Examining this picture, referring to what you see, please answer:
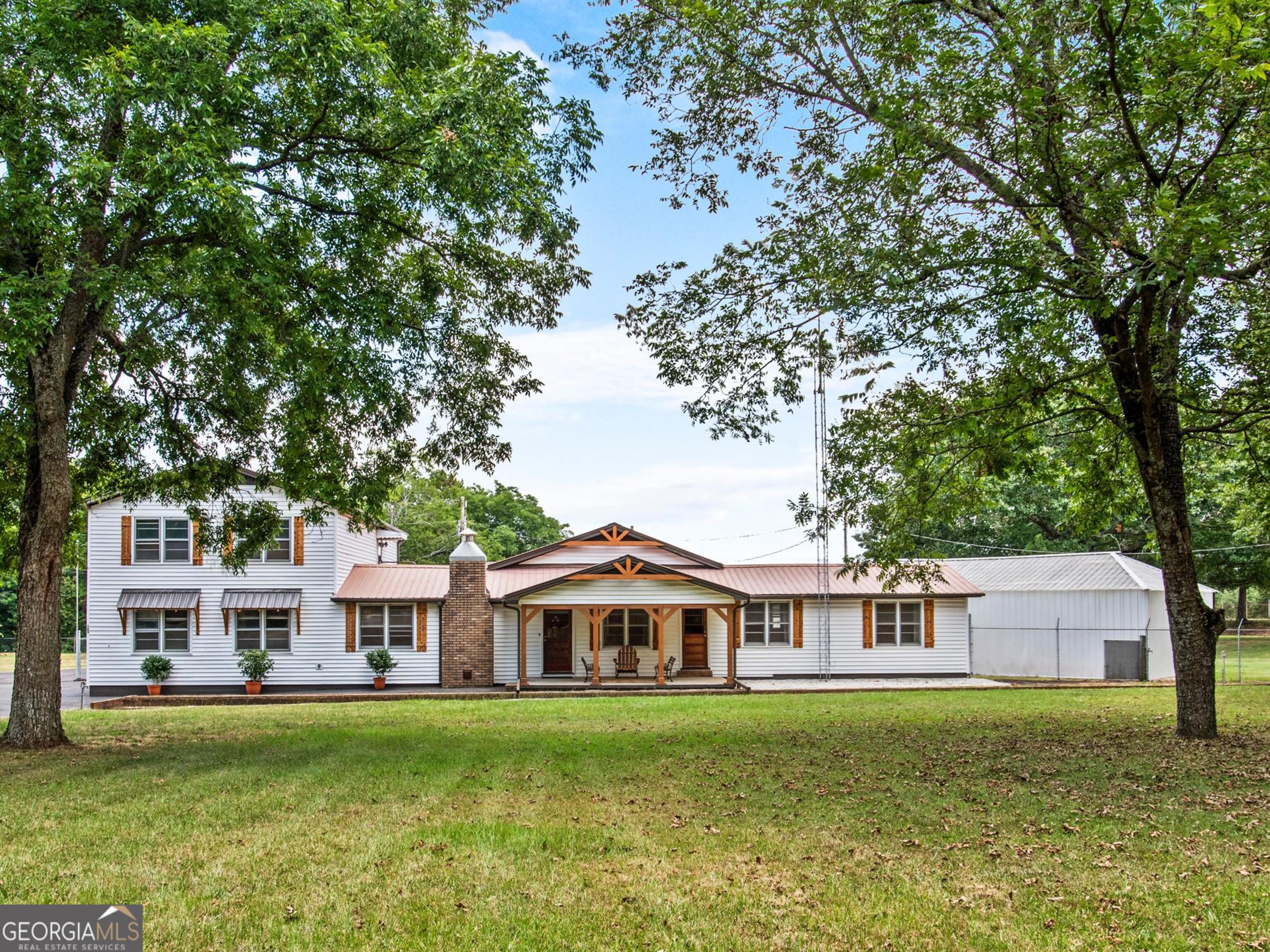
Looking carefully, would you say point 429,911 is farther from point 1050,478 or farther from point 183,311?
point 1050,478

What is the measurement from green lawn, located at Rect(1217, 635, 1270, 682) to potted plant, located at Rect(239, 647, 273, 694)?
23678mm

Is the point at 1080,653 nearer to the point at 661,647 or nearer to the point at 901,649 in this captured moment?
the point at 901,649

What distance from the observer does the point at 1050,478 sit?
14.4 metres

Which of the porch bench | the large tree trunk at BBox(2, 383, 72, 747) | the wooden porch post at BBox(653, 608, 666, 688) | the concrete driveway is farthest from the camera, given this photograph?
the porch bench

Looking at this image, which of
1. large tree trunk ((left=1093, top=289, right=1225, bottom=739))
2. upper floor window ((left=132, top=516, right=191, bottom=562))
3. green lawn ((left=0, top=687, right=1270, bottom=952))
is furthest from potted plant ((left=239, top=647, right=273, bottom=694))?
large tree trunk ((left=1093, top=289, right=1225, bottom=739))

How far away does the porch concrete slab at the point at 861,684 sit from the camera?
22.1m

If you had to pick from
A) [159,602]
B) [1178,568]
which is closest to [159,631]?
[159,602]

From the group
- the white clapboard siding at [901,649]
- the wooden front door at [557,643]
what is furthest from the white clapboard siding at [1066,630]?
the wooden front door at [557,643]

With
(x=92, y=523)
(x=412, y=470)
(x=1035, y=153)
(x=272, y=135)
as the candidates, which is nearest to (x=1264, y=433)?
(x=1035, y=153)

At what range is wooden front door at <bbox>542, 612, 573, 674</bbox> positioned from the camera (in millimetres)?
25625

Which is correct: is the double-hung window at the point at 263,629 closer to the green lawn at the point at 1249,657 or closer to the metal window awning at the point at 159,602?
the metal window awning at the point at 159,602

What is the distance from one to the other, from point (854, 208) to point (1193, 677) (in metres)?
7.10

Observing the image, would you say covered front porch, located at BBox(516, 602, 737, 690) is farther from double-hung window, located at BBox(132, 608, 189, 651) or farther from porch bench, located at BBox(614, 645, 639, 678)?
double-hung window, located at BBox(132, 608, 189, 651)

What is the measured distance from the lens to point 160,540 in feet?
78.2
